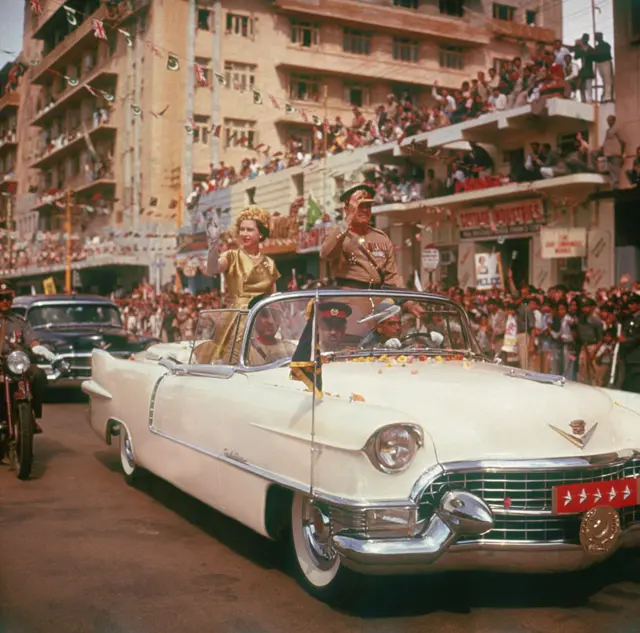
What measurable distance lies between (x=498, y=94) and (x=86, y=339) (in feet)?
43.1

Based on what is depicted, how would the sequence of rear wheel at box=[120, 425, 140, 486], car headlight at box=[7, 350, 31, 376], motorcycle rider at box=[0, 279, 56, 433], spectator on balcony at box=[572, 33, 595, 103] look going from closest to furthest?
rear wheel at box=[120, 425, 140, 486] → car headlight at box=[7, 350, 31, 376] → motorcycle rider at box=[0, 279, 56, 433] → spectator on balcony at box=[572, 33, 595, 103]

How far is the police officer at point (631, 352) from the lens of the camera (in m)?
11.6

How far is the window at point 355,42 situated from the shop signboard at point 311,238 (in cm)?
1474

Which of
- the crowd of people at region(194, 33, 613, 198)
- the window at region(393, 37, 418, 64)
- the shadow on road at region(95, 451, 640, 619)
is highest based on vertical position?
the window at region(393, 37, 418, 64)

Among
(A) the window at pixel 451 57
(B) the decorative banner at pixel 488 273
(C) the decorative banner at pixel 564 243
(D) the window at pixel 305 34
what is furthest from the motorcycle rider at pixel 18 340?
(A) the window at pixel 451 57

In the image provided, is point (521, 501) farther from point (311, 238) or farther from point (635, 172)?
point (311, 238)

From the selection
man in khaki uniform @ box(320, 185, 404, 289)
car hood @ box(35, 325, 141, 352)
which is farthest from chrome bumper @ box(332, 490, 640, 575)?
car hood @ box(35, 325, 141, 352)

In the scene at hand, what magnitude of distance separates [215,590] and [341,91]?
38.0 m

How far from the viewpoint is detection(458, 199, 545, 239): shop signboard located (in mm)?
21547

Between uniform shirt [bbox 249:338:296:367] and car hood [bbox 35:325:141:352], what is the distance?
313 inches

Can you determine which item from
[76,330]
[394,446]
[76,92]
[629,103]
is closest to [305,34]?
[76,92]

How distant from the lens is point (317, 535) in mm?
3973

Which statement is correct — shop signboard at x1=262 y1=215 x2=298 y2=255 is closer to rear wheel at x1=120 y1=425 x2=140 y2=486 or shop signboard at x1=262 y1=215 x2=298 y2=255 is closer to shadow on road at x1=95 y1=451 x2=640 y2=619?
rear wheel at x1=120 y1=425 x2=140 y2=486

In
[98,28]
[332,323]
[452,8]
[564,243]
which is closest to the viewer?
[332,323]
